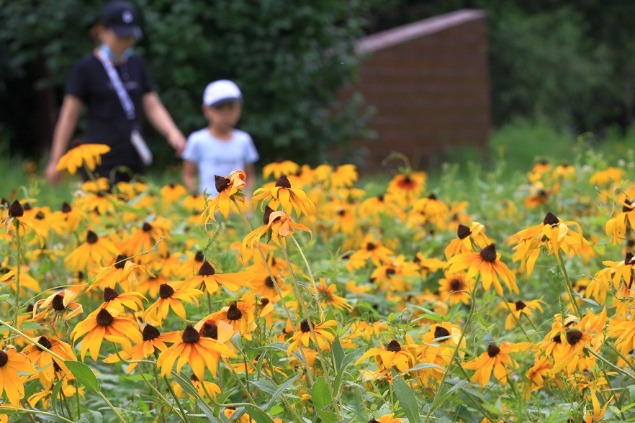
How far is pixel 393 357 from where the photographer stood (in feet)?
7.05

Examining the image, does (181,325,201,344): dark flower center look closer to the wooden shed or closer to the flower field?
the flower field

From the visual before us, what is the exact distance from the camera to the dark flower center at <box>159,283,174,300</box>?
204 centimetres

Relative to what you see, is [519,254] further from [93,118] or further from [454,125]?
[454,125]

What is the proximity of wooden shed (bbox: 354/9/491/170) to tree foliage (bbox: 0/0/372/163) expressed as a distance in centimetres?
207

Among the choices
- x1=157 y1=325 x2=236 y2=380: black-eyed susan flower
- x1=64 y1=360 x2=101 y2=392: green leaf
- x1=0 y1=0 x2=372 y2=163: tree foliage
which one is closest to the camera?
x1=157 y1=325 x2=236 y2=380: black-eyed susan flower

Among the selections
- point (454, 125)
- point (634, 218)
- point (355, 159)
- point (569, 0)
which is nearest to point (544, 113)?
point (569, 0)

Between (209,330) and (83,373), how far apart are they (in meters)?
0.21

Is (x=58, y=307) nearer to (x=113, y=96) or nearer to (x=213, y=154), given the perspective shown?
(x=213, y=154)

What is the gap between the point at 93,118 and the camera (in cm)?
601

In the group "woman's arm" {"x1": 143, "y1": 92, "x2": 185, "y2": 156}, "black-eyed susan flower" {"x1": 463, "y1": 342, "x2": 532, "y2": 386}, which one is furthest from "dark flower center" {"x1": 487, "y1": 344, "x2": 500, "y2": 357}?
"woman's arm" {"x1": 143, "y1": 92, "x2": 185, "y2": 156}

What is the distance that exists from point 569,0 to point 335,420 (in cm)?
1851

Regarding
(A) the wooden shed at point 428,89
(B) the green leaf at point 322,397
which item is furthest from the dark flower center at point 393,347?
(A) the wooden shed at point 428,89

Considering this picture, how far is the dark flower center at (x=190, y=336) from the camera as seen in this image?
1.78 m

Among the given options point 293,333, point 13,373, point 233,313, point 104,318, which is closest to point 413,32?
point 293,333
